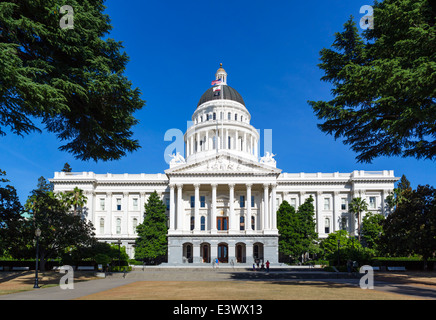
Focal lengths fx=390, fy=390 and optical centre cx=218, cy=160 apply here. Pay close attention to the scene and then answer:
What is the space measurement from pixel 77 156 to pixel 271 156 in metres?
48.3

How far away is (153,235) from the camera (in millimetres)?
64188

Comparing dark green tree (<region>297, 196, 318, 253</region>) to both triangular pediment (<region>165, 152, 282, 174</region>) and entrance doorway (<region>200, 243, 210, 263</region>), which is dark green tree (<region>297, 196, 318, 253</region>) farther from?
entrance doorway (<region>200, 243, 210, 263</region>)

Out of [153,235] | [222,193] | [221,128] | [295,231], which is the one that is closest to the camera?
[153,235]

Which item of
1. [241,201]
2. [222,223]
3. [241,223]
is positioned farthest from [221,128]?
[241,223]

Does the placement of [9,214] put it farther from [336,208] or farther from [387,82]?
[336,208]

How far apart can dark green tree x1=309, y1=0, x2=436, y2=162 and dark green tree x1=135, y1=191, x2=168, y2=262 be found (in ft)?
143

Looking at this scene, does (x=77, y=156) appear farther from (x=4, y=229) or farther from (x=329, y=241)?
(x=329, y=241)

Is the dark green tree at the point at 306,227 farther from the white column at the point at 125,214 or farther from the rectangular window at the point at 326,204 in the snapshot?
the white column at the point at 125,214

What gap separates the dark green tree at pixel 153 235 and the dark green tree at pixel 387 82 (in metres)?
43.7

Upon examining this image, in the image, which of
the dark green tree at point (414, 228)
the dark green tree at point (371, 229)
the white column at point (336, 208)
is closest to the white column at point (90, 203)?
the white column at point (336, 208)

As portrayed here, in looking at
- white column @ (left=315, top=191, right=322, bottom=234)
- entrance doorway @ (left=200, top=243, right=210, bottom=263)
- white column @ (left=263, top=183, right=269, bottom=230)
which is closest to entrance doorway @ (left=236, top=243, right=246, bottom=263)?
entrance doorway @ (left=200, top=243, right=210, bottom=263)

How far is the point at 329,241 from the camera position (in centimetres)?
6194

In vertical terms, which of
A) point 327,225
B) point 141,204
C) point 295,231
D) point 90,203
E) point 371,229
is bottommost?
point 295,231

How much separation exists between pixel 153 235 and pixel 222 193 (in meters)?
14.1
